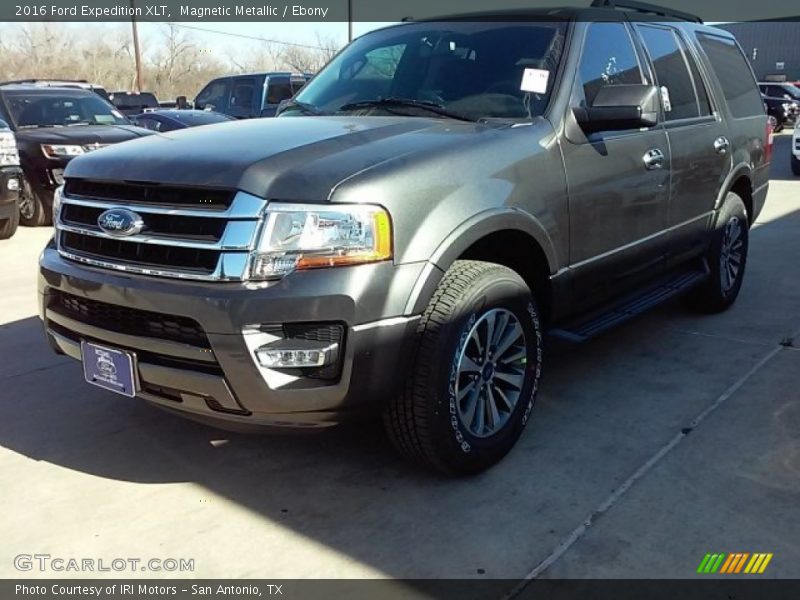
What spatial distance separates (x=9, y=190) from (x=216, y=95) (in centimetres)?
684

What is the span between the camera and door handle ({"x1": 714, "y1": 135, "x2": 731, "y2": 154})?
495cm

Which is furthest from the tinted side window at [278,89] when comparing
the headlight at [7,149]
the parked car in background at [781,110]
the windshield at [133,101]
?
the parked car in background at [781,110]

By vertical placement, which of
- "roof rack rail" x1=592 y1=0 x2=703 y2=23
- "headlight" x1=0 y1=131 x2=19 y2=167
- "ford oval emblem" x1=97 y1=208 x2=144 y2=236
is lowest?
"headlight" x1=0 y1=131 x2=19 y2=167

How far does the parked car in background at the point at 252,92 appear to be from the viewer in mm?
13398

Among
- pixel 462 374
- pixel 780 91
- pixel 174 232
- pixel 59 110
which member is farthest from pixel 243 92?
pixel 780 91

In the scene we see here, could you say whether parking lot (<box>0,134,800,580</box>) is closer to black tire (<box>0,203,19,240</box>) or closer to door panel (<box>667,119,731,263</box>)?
door panel (<box>667,119,731,263</box>)

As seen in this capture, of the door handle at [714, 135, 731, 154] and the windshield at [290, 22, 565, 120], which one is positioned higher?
the windshield at [290, 22, 565, 120]

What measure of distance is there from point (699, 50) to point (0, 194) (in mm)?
6897

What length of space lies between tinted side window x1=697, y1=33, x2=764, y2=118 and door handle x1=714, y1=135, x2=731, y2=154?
1.09 ft

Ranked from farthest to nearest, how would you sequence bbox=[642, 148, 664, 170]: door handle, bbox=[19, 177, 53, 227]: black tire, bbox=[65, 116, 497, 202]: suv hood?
1. bbox=[19, 177, 53, 227]: black tire
2. bbox=[642, 148, 664, 170]: door handle
3. bbox=[65, 116, 497, 202]: suv hood

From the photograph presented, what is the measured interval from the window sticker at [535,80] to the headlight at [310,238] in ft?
4.48

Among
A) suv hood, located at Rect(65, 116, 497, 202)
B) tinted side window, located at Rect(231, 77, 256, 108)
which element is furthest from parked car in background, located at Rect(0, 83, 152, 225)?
suv hood, located at Rect(65, 116, 497, 202)

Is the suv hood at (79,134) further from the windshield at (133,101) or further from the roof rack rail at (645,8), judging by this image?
the windshield at (133,101)

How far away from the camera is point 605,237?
3.88 meters
